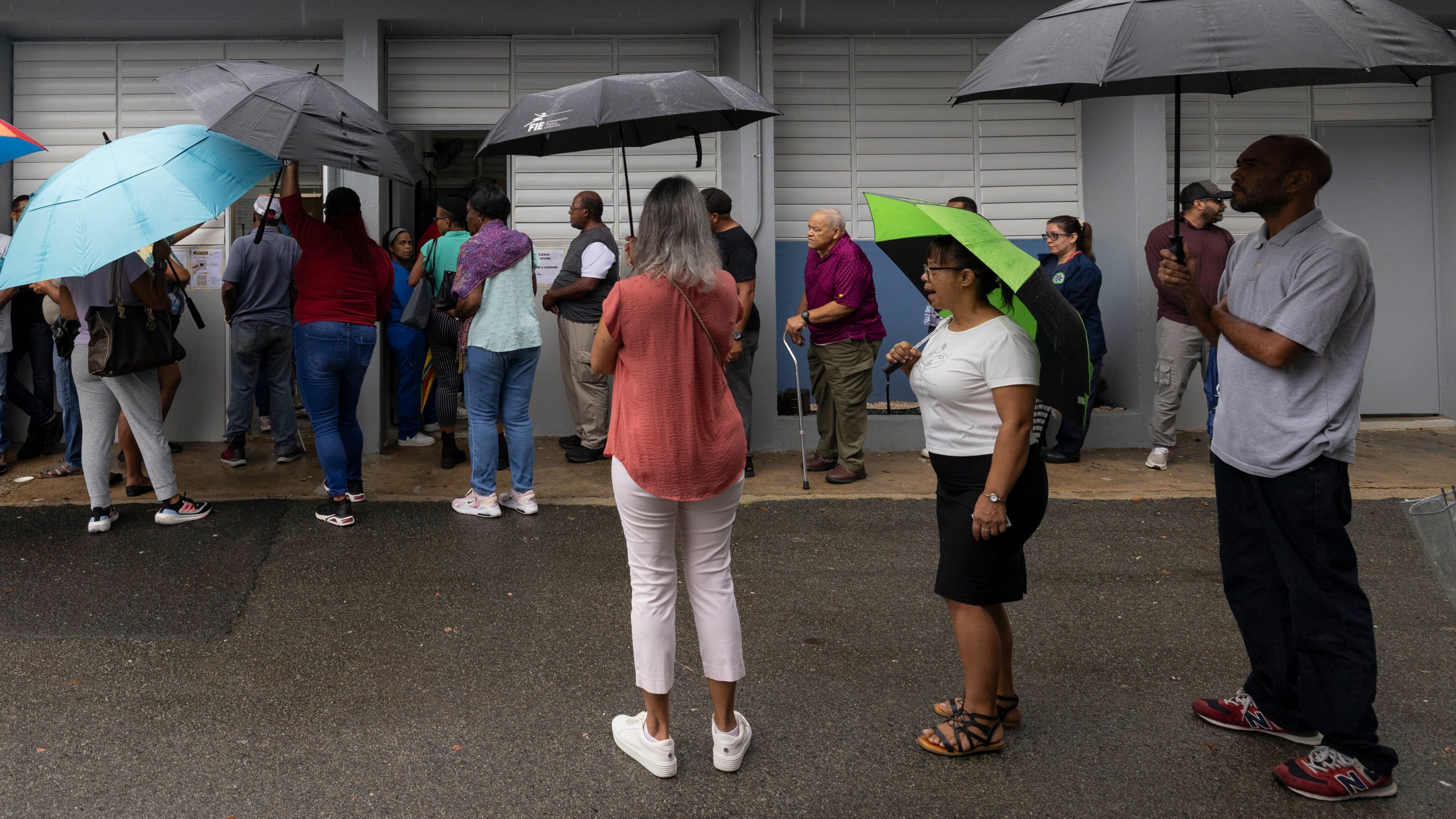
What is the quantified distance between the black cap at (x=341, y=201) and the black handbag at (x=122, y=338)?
1131mm

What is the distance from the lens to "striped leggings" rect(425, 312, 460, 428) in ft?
25.7

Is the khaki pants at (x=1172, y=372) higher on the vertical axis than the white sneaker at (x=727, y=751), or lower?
higher

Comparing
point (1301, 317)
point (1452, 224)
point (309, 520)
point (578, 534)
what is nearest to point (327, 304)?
point (309, 520)

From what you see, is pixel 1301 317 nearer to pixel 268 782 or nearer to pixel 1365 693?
pixel 1365 693

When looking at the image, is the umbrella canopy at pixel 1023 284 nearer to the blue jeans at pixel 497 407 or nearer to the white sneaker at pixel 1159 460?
the blue jeans at pixel 497 407

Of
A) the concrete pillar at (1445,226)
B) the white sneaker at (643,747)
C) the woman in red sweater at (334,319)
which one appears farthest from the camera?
the concrete pillar at (1445,226)

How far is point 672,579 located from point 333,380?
3.59m

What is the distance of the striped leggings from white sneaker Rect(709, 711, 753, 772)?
4872mm

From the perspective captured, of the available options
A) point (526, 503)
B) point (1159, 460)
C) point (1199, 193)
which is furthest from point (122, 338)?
point (1199, 193)

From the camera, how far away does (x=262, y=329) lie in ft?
24.9

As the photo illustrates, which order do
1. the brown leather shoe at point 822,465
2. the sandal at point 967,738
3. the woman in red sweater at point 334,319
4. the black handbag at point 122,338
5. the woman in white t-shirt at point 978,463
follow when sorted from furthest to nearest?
the brown leather shoe at point 822,465
the woman in red sweater at point 334,319
the black handbag at point 122,338
the sandal at point 967,738
the woman in white t-shirt at point 978,463

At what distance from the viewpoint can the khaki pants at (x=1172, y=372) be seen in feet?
26.1

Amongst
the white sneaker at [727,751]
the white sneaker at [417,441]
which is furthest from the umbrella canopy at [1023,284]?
the white sneaker at [417,441]

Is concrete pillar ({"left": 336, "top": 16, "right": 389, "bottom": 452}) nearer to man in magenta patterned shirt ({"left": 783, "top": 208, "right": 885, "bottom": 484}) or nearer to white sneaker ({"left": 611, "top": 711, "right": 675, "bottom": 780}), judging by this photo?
man in magenta patterned shirt ({"left": 783, "top": 208, "right": 885, "bottom": 484})
